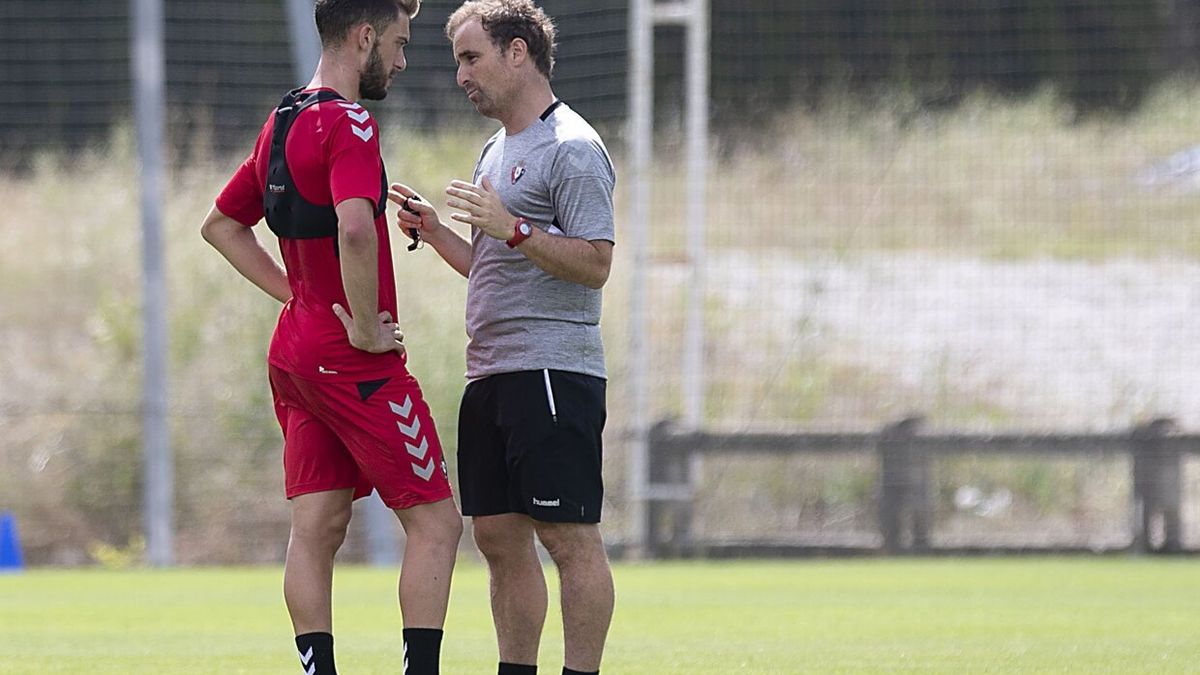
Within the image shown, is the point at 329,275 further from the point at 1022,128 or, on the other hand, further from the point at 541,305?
the point at 1022,128

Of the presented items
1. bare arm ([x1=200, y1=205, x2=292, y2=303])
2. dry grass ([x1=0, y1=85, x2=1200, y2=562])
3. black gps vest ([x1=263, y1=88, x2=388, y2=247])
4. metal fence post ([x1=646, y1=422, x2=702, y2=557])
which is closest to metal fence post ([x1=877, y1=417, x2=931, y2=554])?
metal fence post ([x1=646, y1=422, x2=702, y2=557])

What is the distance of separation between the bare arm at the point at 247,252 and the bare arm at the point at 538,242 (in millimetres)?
650

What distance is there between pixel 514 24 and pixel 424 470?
1216 mm

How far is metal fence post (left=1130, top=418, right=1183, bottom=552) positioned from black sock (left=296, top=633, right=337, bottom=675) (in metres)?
8.53

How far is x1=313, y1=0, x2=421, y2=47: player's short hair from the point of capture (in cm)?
527

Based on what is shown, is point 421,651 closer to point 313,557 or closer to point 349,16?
point 313,557

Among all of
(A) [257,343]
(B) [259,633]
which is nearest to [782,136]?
(A) [257,343]

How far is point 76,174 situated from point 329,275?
547 inches

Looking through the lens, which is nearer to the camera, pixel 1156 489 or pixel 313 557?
pixel 313 557

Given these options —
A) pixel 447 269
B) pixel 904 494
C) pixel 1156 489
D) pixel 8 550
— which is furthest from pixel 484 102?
pixel 447 269

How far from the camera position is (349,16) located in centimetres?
527

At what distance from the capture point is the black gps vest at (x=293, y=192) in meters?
5.18

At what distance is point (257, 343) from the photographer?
49.5 feet

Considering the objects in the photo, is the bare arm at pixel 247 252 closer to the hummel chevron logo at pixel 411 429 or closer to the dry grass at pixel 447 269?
the hummel chevron logo at pixel 411 429
